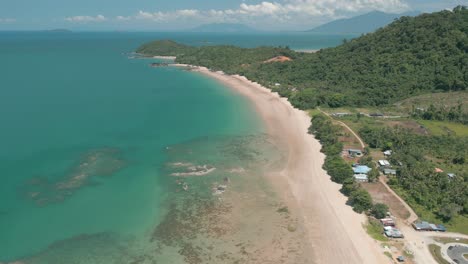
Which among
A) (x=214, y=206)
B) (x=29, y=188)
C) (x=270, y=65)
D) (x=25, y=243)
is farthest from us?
(x=270, y=65)

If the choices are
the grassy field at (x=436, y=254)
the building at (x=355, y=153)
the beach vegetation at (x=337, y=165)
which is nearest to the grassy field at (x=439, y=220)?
the grassy field at (x=436, y=254)

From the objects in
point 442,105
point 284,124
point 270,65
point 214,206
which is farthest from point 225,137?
point 270,65

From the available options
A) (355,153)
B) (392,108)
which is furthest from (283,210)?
(392,108)

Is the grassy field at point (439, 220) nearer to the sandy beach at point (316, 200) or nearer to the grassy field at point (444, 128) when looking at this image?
the sandy beach at point (316, 200)

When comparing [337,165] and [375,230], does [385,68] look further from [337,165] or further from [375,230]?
[375,230]

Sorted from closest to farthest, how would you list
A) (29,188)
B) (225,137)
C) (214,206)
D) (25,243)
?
(25,243), (214,206), (29,188), (225,137)

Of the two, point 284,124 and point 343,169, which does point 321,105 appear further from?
point 343,169

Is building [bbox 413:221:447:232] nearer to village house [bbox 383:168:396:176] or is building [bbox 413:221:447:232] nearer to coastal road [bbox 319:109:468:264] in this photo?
coastal road [bbox 319:109:468:264]
